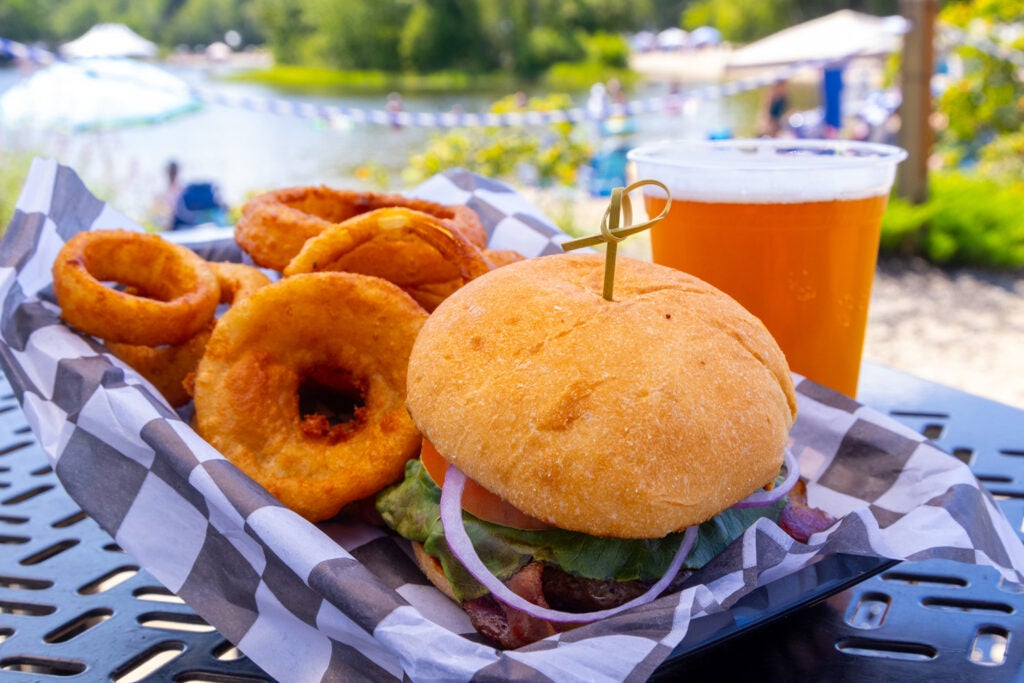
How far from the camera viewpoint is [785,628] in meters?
1.24

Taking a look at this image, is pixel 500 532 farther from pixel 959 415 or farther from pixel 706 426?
pixel 959 415

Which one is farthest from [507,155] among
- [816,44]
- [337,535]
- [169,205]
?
[816,44]

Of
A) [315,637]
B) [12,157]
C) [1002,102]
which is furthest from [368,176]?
[315,637]

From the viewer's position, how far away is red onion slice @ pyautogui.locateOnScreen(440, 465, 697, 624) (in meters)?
1.16

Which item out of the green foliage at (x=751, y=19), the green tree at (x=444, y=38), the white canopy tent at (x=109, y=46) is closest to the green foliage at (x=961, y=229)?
the white canopy tent at (x=109, y=46)

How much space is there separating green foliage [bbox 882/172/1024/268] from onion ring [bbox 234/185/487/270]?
6.14 metres

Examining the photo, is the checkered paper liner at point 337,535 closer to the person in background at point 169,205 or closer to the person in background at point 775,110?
the person in background at point 169,205

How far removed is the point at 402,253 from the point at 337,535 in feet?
1.94

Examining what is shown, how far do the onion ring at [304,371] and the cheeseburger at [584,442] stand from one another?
0.23 m

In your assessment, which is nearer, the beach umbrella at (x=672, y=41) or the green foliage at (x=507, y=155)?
the green foliage at (x=507, y=155)

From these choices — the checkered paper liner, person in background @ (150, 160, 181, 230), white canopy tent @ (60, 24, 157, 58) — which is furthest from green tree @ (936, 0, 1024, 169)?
white canopy tent @ (60, 24, 157, 58)

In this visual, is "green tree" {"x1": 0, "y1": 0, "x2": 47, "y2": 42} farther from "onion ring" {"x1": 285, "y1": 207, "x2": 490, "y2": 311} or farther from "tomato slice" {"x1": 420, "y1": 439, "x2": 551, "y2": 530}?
"tomato slice" {"x1": 420, "y1": 439, "x2": 551, "y2": 530}

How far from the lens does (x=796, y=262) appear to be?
177 centimetres

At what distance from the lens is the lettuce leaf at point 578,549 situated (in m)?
1.20
